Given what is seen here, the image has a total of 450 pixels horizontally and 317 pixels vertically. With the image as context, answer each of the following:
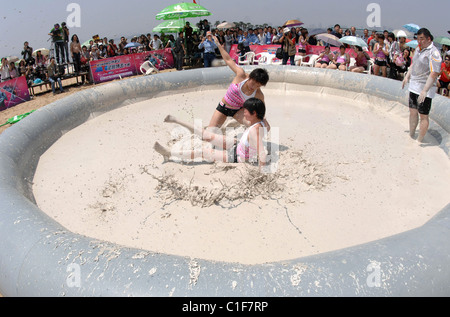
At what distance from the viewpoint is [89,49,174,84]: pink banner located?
1012cm

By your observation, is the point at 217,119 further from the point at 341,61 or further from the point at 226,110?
the point at 341,61

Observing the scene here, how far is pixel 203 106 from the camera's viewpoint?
650cm

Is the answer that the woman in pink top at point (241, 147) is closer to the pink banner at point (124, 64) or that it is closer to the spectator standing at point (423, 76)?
the spectator standing at point (423, 76)

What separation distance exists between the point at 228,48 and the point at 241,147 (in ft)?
29.3

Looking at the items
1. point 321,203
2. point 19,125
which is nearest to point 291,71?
point 321,203

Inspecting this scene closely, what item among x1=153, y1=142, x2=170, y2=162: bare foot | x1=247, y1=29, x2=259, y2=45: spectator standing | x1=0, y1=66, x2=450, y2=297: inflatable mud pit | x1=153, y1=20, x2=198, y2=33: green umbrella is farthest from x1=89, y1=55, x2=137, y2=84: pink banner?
x1=153, y1=142, x2=170, y2=162: bare foot

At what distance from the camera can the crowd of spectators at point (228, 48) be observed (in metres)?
8.00

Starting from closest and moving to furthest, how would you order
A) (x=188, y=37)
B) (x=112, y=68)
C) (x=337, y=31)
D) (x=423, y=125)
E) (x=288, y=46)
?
1. (x=423, y=125)
2. (x=288, y=46)
3. (x=112, y=68)
4. (x=188, y=37)
5. (x=337, y=31)

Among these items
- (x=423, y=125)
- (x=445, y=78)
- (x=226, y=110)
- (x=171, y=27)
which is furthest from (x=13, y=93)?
(x=445, y=78)

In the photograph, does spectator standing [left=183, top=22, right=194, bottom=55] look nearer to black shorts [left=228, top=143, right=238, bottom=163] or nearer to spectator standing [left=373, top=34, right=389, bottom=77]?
spectator standing [left=373, top=34, right=389, bottom=77]

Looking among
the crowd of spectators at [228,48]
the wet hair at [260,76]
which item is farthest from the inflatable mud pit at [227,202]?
the crowd of spectators at [228,48]

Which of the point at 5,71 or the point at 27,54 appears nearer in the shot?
the point at 5,71

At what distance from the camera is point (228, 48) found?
1186cm

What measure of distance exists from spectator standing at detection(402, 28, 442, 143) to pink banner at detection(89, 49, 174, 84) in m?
8.37
